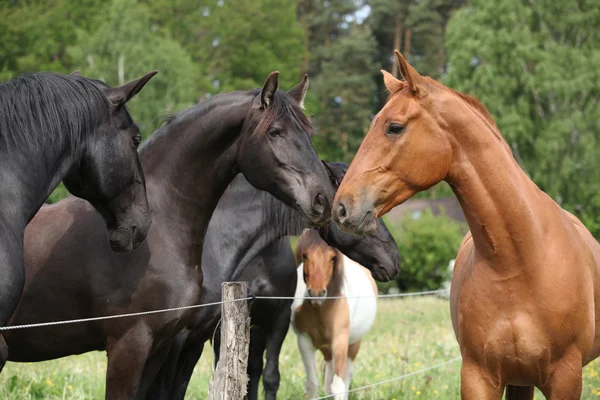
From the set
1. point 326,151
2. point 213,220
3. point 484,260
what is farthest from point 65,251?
point 326,151

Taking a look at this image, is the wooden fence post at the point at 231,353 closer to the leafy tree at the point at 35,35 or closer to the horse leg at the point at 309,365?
the horse leg at the point at 309,365

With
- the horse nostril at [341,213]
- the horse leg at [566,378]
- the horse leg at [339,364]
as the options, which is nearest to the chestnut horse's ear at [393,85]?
the horse nostril at [341,213]

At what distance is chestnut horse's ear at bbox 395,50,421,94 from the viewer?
3.86 metres

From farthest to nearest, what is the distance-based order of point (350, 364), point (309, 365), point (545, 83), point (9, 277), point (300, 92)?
point (545, 83)
point (350, 364)
point (309, 365)
point (300, 92)
point (9, 277)

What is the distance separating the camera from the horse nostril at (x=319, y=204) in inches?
188

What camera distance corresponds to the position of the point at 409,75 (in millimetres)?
3881

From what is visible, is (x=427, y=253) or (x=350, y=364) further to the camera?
(x=427, y=253)

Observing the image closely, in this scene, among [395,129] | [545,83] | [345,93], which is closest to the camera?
[395,129]

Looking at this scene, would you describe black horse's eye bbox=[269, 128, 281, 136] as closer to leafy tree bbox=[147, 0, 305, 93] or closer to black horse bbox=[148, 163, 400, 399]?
black horse bbox=[148, 163, 400, 399]

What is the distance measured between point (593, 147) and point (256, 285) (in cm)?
2353

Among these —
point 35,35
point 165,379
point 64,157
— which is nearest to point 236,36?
point 35,35

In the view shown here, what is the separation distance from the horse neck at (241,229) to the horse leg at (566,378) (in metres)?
2.47

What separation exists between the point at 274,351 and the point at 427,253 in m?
19.4

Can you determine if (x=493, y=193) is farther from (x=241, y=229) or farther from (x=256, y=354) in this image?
(x=256, y=354)
